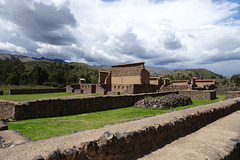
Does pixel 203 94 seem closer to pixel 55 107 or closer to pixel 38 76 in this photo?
pixel 55 107

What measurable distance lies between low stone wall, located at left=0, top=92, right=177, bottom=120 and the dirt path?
889cm

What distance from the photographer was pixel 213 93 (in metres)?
23.6

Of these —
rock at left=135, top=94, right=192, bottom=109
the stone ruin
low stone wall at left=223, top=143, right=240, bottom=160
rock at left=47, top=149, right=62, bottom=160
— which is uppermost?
the stone ruin

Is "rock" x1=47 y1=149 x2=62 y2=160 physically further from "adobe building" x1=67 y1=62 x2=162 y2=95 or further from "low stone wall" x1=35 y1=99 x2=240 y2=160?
"adobe building" x1=67 y1=62 x2=162 y2=95

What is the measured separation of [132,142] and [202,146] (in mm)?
2524

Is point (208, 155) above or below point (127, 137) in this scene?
below

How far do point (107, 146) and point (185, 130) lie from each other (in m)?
4.07

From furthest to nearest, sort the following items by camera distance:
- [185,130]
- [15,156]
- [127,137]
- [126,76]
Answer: [126,76] < [185,130] < [127,137] < [15,156]

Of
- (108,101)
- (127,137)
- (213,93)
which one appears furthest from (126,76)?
(127,137)

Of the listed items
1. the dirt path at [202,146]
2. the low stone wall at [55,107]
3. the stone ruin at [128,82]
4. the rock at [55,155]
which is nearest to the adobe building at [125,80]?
the stone ruin at [128,82]

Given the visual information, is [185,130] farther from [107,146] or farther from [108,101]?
[108,101]

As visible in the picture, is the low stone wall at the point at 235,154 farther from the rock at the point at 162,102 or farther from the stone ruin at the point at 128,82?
the stone ruin at the point at 128,82

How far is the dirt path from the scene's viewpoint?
14.3 ft

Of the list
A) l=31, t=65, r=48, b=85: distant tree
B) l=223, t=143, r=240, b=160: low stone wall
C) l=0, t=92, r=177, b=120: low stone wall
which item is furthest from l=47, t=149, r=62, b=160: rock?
l=31, t=65, r=48, b=85: distant tree
